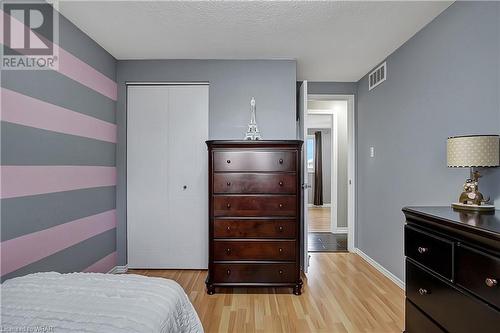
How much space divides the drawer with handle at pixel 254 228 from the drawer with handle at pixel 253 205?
7 cm

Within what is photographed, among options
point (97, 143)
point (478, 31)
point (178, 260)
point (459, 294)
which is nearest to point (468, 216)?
point (459, 294)

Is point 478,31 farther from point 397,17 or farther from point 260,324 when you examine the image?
point 260,324

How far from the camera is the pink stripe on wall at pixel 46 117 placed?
176cm

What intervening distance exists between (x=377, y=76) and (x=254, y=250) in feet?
8.08

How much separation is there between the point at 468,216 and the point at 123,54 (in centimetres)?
332

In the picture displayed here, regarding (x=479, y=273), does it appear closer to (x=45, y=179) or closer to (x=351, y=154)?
(x=45, y=179)

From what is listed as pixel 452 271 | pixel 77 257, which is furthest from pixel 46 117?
pixel 452 271

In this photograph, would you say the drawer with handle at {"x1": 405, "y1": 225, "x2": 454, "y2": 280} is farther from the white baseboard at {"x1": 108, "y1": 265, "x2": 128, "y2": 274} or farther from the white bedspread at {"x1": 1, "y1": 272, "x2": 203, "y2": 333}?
the white baseboard at {"x1": 108, "y1": 265, "x2": 128, "y2": 274}

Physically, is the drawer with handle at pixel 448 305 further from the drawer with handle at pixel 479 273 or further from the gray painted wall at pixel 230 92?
the gray painted wall at pixel 230 92

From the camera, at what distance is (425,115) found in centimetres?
245

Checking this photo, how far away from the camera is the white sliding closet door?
3.24m

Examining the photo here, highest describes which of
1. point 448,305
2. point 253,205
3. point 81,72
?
point 81,72

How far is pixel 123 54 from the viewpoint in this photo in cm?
306

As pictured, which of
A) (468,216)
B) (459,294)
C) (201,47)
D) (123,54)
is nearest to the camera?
(459,294)
